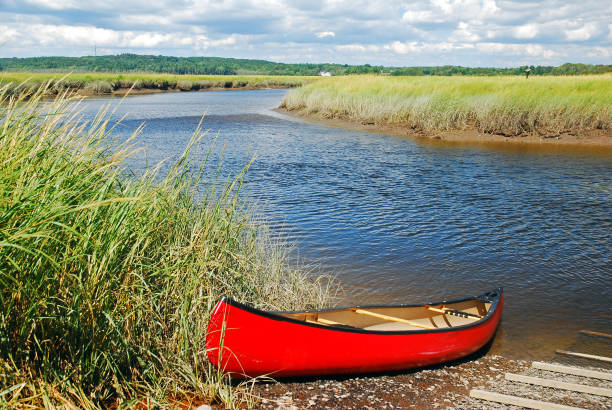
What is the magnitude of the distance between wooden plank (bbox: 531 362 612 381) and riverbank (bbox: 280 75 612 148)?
16603 millimetres

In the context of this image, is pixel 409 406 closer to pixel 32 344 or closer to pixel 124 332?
pixel 124 332

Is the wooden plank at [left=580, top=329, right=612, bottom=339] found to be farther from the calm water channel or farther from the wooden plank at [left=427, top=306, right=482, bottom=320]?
the wooden plank at [left=427, top=306, right=482, bottom=320]

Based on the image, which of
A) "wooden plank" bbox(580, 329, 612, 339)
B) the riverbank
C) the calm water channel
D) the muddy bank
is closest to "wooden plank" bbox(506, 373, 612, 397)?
the muddy bank

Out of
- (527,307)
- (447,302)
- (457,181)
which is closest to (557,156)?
Result: (457,181)

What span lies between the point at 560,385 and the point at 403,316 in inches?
66.3

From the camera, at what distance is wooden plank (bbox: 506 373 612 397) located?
4.33 m

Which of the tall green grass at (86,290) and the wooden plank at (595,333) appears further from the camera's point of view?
the wooden plank at (595,333)

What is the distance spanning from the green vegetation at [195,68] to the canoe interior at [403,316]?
3.47m

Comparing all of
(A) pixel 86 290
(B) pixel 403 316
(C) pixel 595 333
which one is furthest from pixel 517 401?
(A) pixel 86 290

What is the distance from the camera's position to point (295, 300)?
555 centimetres

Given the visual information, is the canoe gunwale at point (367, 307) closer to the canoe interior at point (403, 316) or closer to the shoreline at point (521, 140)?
the canoe interior at point (403, 316)

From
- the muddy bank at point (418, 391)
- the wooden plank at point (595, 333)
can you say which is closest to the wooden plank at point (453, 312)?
the muddy bank at point (418, 391)

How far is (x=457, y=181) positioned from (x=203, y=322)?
10.8m

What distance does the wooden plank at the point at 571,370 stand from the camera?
4.72 meters
